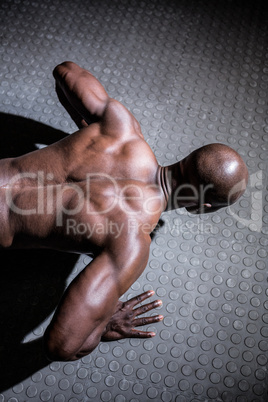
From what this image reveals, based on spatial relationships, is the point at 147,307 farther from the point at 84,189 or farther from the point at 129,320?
the point at 84,189

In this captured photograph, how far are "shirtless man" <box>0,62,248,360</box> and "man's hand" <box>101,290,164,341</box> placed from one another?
173mm

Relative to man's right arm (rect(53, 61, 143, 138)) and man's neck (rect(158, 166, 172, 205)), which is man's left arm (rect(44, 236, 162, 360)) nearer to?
man's neck (rect(158, 166, 172, 205))

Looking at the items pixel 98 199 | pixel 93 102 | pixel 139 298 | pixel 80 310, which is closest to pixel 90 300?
pixel 80 310

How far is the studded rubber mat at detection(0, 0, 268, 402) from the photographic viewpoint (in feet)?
3.56

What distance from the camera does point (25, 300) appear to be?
3.76 feet

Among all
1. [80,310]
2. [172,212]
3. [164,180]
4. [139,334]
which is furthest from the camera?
[172,212]

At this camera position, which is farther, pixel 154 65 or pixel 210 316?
pixel 154 65

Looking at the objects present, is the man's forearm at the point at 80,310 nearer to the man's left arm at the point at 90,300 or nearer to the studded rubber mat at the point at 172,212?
the man's left arm at the point at 90,300

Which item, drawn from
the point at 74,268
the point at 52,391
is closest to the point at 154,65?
the point at 74,268

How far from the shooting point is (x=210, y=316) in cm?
116

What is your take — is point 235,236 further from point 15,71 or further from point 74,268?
point 15,71

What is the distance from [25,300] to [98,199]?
475mm

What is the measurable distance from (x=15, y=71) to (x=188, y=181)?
0.95 m

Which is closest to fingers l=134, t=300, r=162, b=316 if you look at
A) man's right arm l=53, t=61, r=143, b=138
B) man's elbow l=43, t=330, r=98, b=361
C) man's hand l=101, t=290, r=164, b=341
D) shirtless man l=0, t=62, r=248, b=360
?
man's hand l=101, t=290, r=164, b=341
